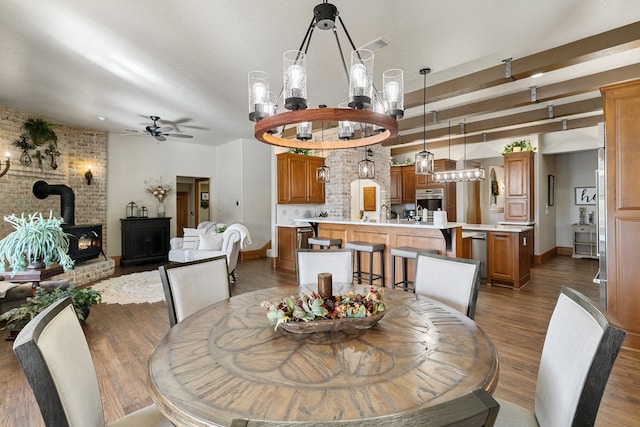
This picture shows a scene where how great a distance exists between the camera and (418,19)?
2709mm

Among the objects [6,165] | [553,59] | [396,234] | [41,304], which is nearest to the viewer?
[41,304]

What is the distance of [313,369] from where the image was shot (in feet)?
3.47

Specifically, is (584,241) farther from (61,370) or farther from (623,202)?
(61,370)

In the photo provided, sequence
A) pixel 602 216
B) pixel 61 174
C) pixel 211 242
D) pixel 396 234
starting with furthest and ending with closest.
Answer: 1. pixel 61 174
2. pixel 211 242
3. pixel 396 234
4. pixel 602 216

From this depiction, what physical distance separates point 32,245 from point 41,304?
584 millimetres

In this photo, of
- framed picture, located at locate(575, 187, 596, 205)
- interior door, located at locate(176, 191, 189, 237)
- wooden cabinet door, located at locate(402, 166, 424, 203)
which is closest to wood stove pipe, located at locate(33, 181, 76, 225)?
interior door, located at locate(176, 191, 189, 237)

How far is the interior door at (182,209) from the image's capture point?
383 inches

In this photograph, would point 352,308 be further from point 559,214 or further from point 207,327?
point 559,214

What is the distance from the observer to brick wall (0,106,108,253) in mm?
5352

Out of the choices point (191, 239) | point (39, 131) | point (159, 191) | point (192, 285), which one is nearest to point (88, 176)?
point (39, 131)

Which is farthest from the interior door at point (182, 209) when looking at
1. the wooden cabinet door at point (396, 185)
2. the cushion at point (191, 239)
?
the wooden cabinet door at point (396, 185)

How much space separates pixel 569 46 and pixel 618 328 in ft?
11.2

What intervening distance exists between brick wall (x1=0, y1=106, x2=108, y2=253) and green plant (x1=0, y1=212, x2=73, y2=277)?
3.12m

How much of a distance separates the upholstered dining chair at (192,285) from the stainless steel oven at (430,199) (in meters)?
6.84
